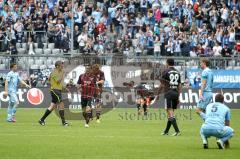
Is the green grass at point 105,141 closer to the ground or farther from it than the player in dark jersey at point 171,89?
closer to the ground

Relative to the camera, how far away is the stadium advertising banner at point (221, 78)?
40000 millimetres

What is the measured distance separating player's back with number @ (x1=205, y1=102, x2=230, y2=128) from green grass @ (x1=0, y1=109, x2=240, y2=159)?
64 cm

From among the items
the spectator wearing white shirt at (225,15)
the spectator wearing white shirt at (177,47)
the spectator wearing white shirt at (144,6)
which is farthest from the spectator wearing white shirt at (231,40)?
the spectator wearing white shirt at (144,6)

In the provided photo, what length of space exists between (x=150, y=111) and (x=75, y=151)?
19.9 metres

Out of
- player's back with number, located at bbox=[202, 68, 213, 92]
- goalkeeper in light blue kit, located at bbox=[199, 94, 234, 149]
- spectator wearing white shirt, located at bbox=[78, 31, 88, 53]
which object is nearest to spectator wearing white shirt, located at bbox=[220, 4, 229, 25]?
spectator wearing white shirt, located at bbox=[78, 31, 88, 53]

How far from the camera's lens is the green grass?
17.0 meters

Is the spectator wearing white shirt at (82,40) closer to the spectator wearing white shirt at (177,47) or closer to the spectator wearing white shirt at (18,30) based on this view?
the spectator wearing white shirt at (18,30)

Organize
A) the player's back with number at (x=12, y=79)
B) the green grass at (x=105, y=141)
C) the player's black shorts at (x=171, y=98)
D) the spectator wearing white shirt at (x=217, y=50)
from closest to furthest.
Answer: the green grass at (x=105, y=141), the player's black shorts at (x=171, y=98), the player's back with number at (x=12, y=79), the spectator wearing white shirt at (x=217, y=50)

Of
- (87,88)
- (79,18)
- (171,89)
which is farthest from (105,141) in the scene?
(79,18)

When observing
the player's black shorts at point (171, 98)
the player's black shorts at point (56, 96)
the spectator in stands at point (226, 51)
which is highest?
the spectator in stands at point (226, 51)

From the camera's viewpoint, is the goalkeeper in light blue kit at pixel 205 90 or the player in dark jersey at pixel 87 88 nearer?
the goalkeeper in light blue kit at pixel 205 90

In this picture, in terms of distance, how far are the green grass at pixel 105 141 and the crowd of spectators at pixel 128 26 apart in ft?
44.9

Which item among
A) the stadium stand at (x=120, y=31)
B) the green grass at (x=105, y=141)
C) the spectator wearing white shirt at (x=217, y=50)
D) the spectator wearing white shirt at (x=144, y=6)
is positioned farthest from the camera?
the spectator wearing white shirt at (x=144, y=6)

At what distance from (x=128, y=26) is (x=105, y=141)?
2520 cm
